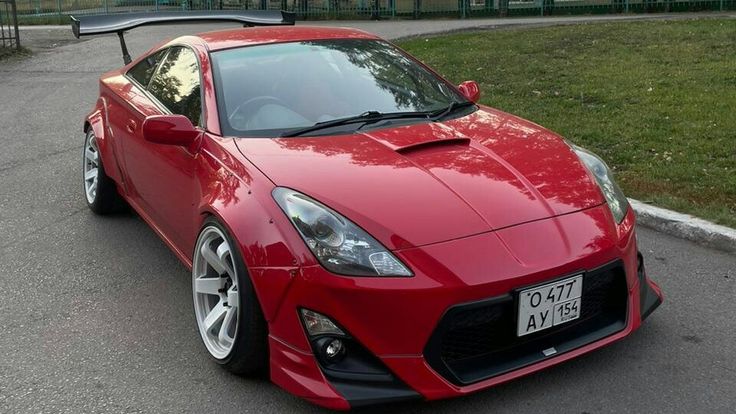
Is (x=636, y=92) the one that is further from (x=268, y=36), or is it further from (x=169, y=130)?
(x=169, y=130)

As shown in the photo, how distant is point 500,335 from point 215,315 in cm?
129

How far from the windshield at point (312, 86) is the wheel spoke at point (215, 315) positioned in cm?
85

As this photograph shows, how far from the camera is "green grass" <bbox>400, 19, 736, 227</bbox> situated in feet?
18.4

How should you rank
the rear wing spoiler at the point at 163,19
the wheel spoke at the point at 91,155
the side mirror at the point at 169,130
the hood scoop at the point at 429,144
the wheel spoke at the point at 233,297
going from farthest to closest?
the rear wing spoiler at the point at 163,19, the wheel spoke at the point at 91,155, the side mirror at the point at 169,130, the hood scoop at the point at 429,144, the wheel spoke at the point at 233,297

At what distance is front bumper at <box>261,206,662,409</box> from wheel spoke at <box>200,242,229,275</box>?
→ 0.50 m

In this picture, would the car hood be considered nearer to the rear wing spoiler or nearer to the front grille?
the front grille

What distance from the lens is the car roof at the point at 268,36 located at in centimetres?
442

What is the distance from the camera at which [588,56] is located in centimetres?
1118

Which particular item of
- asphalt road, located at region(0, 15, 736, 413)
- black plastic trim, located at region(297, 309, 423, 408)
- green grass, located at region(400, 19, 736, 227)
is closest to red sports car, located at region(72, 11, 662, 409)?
black plastic trim, located at region(297, 309, 423, 408)

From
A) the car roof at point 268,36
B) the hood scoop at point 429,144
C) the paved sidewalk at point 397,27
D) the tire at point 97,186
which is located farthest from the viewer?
the paved sidewalk at point 397,27

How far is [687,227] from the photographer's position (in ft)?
15.4

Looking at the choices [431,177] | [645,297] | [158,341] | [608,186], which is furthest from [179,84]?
[645,297]

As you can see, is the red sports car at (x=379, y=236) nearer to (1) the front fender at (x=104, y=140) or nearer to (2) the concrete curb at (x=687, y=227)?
(1) the front fender at (x=104, y=140)

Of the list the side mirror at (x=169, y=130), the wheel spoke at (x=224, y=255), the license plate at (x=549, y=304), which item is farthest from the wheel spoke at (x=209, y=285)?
the license plate at (x=549, y=304)
